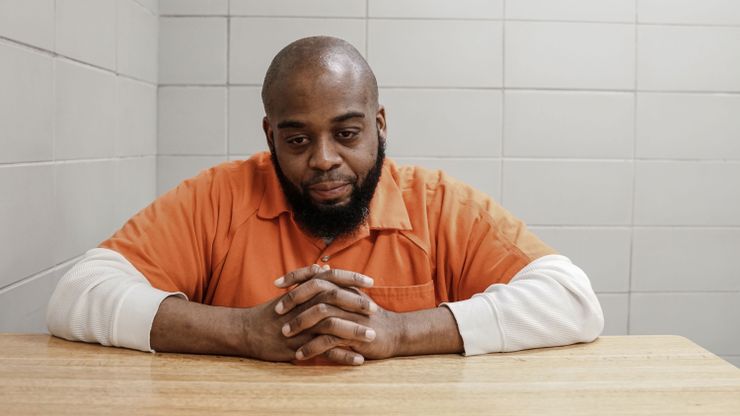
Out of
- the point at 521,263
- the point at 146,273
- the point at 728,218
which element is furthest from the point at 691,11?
the point at 146,273

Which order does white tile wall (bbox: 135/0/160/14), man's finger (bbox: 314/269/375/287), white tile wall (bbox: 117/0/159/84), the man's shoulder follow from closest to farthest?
1. man's finger (bbox: 314/269/375/287)
2. the man's shoulder
3. white tile wall (bbox: 117/0/159/84)
4. white tile wall (bbox: 135/0/160/14)

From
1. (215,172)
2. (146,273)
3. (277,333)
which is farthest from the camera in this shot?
(215,172)

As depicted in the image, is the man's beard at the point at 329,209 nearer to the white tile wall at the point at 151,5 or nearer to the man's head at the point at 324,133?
the man's head at the point at 324,133

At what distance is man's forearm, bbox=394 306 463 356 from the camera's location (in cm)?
145

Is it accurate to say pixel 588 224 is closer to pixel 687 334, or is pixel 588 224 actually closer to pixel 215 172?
pixel 687 334

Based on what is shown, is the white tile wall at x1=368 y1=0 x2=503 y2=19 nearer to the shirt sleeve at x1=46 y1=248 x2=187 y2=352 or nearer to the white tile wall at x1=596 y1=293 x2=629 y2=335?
the white tile wall at x1=596 y1=293 x2=629 y2=335

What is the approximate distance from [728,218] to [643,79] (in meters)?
0.62

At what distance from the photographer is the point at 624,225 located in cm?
300

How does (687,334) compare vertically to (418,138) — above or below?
below

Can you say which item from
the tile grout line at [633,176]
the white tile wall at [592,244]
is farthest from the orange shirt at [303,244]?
the tile grout line at [633,176]

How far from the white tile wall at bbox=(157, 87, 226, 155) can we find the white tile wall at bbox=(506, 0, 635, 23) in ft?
3.66

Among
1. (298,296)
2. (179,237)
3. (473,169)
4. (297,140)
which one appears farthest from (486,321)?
(473,169)

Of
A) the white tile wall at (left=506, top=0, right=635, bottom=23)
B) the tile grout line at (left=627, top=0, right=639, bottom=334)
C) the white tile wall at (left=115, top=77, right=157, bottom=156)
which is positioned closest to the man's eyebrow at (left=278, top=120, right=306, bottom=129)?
the white tile wall at (left=115, top=77, right=157, bottom=156)

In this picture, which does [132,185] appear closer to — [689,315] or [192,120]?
[192,120]
